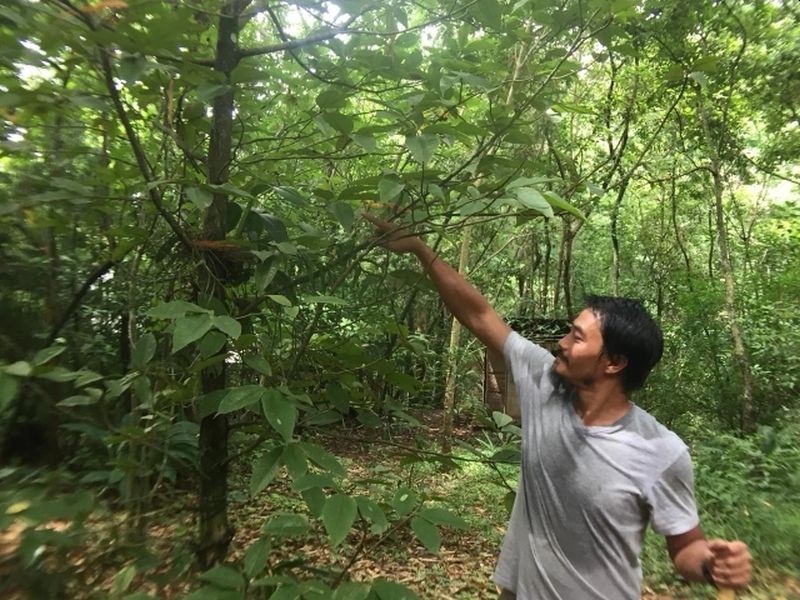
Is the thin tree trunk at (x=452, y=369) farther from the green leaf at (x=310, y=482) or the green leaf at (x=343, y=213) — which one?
the green leaf at (x=310, y=482)

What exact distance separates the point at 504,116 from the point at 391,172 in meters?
0.43

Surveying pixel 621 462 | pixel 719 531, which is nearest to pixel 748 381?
pixel 719 531

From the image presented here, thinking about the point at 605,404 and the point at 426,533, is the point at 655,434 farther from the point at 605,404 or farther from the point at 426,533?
the point at 426,533

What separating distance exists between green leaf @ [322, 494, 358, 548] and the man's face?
2.41ft

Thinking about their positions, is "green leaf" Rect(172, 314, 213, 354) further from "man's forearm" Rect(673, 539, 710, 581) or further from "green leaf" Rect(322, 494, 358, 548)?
"man's forearm" Rect(673, 539, 710, 581)

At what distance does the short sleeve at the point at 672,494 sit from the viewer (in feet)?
4.39

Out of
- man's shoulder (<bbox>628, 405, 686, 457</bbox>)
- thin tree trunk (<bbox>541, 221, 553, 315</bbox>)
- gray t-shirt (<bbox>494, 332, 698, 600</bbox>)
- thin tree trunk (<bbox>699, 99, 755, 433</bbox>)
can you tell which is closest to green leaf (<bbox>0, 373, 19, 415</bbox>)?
gray t-shirt (<bbox>494, 332, 698, 600</bbox>)

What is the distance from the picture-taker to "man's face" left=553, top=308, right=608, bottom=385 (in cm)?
147

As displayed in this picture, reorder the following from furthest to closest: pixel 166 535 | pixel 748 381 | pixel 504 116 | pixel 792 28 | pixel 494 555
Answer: pixel 748 381, pixel 792 28, pixel 494 555, pixel 166 535, pixel 504 116

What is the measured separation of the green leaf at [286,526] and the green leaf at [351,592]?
0.14 meters

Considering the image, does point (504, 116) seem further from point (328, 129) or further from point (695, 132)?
point (695, 132)

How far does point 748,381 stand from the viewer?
20.6 feet

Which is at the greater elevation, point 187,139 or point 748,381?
point 187,139

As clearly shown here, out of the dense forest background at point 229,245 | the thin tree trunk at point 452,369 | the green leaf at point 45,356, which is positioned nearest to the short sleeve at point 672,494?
the dense forest background at point 229,245
